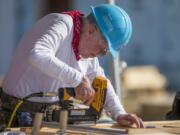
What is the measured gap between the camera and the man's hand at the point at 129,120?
3.97 m

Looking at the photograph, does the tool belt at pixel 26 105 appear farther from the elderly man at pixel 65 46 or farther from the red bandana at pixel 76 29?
the red bandana at pixel 76 29

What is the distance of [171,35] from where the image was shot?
11984 millimetres

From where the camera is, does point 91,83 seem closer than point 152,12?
Yes

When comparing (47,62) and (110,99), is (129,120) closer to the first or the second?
(110,99)

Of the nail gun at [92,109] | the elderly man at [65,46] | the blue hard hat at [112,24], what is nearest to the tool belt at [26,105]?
the elderly man at [65,46]

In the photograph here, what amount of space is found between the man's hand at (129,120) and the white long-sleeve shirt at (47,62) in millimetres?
96

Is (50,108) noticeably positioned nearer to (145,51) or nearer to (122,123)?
(122,123)

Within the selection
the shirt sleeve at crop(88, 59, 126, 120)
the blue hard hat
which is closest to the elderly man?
the blue hard hat

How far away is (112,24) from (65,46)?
27 cm

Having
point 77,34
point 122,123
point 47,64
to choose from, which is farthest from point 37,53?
point 122,123

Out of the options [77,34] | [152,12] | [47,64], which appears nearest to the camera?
[47,64]

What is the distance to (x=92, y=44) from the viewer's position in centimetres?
393

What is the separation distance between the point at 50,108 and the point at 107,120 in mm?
433

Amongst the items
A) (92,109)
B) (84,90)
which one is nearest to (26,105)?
(92,109)
